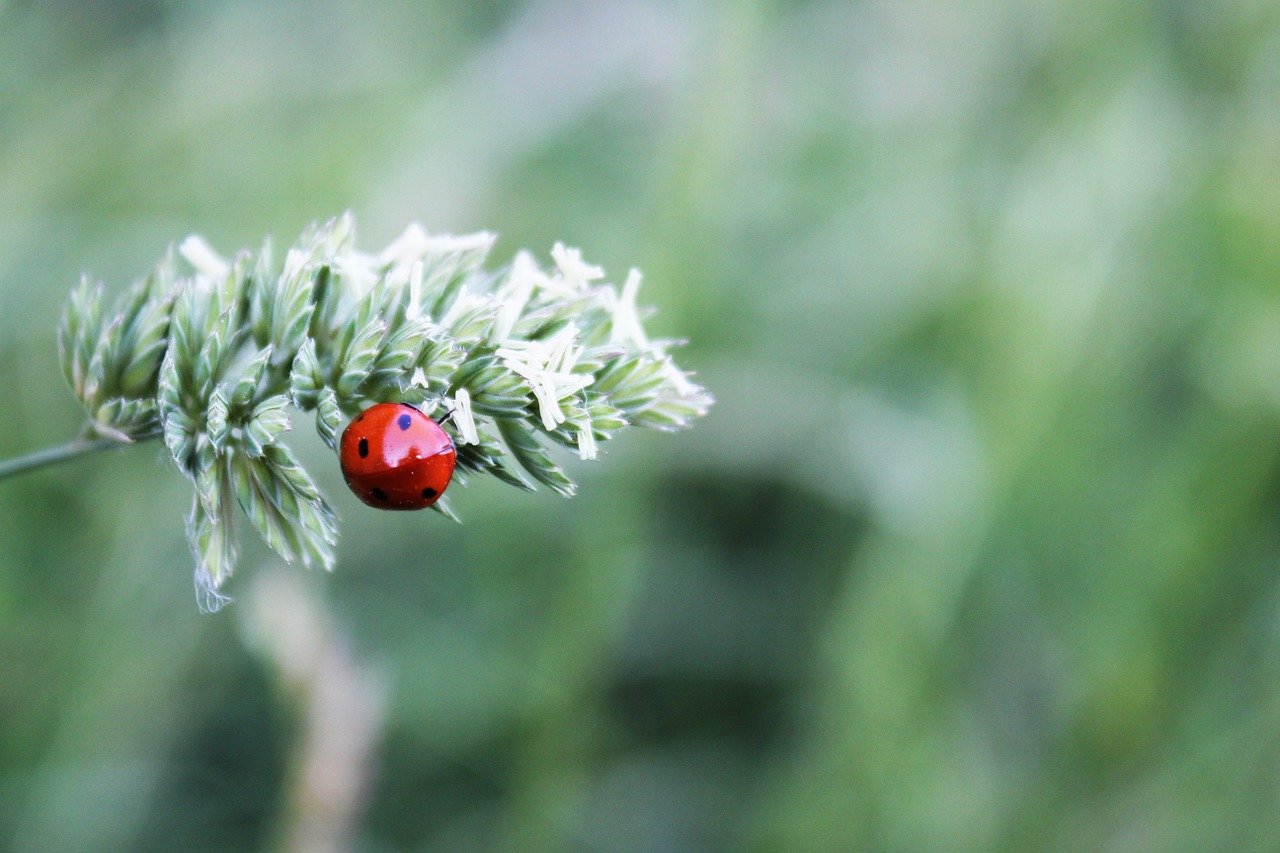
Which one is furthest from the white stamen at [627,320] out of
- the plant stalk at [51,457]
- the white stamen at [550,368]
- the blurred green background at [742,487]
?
the blurred green background at [742,487]

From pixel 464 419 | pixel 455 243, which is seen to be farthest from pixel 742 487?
pixel 464 419

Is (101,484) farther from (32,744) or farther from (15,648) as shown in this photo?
(32,744)

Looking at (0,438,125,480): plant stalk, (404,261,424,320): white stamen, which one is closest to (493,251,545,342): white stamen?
(404,261,424,320): white stamen

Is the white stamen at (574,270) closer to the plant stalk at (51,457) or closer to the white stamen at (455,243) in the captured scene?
the white stamen at (455,243)

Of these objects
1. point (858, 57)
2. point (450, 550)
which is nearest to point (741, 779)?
point (450, 550)

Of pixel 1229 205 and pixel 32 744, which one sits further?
pixel 1229 205
